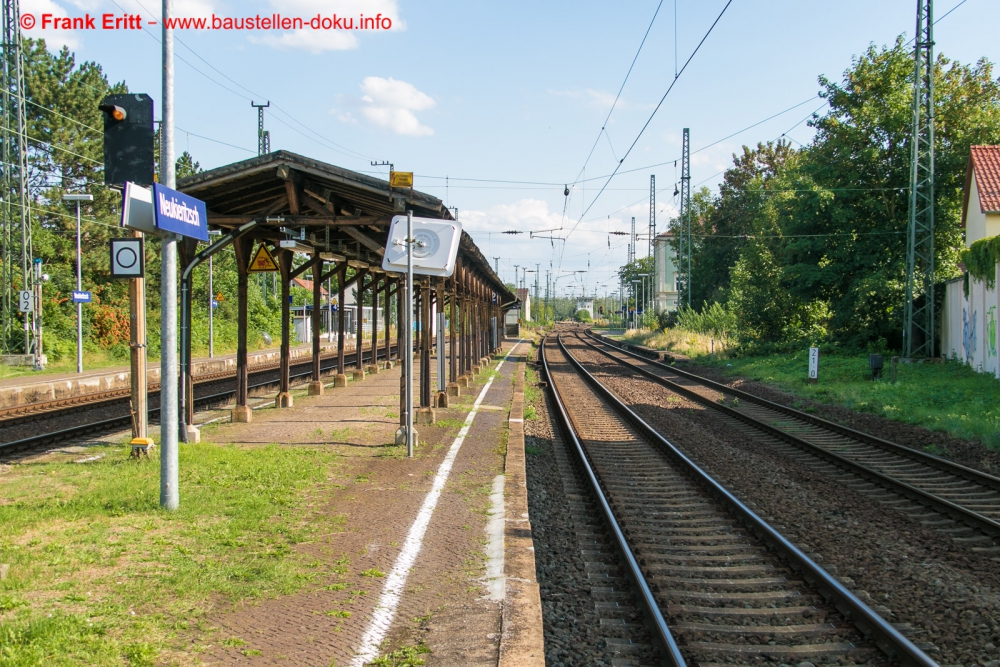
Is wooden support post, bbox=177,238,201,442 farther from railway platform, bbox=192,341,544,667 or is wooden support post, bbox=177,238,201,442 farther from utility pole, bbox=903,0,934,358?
utility pole, bbox=903,0,934,358

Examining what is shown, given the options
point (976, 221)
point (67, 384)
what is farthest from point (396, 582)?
point (976, 221)

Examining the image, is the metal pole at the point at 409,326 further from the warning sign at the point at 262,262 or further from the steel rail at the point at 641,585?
the warning sign at the point at 262,262

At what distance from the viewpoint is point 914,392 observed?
54.4 feet

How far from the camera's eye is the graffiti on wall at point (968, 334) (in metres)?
18.6

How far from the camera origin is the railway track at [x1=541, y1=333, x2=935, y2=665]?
450cm

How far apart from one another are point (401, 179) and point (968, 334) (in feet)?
52.8

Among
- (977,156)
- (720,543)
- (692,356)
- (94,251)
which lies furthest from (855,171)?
(94,251)

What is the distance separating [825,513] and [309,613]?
18.5 feet

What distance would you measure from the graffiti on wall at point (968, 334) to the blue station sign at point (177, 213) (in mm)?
18436

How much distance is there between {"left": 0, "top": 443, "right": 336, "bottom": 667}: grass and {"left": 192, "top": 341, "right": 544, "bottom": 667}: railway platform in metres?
0.28

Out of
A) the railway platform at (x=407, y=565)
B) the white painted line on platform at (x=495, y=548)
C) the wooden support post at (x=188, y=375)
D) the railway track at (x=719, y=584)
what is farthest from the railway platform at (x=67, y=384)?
the railway track at (x=719, y=584)

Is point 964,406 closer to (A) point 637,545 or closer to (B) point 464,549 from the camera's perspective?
(A) point 637,545

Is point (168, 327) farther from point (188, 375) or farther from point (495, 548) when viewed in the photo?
point (188, 375)

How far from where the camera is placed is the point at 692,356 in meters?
35.6
